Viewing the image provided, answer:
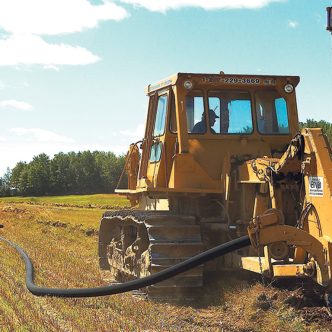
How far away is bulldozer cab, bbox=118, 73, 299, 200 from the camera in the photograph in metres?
9.12

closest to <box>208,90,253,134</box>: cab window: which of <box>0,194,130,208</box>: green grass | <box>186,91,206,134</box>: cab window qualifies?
<box>186,91,206,134</box>: cab window

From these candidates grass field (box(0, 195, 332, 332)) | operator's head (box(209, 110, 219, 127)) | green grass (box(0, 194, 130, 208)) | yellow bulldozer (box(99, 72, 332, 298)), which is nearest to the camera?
grass field (box(0, 195, 332, 332))

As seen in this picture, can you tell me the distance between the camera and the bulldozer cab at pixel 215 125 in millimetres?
9117

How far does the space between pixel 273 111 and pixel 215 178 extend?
1.73 metres

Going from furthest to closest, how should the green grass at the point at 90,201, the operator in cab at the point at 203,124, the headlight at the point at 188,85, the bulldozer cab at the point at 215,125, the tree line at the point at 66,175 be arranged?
1. the tree line at the point at 66,175
2. the green grass at the point at 90,201
3. the operator in cab at the point at 203,124
4. the headlight at the point at 188,85
5. the bulldozer cab at the point at 215,125

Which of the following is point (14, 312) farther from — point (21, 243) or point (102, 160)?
point (102, 160)

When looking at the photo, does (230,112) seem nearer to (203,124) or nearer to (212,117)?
(212,117)

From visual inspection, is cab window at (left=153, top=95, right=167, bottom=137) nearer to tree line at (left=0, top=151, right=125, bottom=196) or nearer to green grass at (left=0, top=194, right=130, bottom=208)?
green grass at (left=0, top=194, right=130, bottom=208)

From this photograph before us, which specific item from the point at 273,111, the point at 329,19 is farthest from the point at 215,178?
the point at 329,19

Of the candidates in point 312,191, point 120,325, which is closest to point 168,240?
point 120,325

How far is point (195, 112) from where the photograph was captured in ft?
31.5

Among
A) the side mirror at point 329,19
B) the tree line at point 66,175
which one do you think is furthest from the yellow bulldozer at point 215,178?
the tree line at point 66,175

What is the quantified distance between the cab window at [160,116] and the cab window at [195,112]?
1.78 feet

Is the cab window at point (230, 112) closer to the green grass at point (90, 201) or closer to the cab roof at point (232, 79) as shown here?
the cab roof at point (232, 79)
